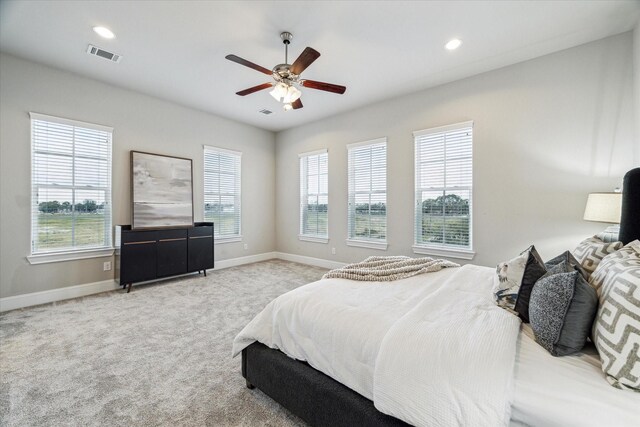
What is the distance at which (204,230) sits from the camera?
15.8 ft

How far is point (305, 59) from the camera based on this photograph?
245 cm

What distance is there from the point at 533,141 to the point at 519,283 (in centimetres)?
260

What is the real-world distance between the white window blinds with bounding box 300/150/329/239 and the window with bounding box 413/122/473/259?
6.41 ft

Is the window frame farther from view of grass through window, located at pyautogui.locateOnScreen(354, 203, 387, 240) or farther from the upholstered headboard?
the upholstered headboard

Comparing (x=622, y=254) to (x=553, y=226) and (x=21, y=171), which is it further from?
(x=21, y=171)

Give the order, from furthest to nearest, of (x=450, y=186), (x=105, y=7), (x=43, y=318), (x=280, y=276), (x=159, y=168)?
(x=280, y=276), (x=159, y=168), (x=450, y=186), (x=43, y=318), (x=105, y=7)

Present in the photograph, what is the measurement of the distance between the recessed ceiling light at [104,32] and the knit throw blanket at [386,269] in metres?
3.43

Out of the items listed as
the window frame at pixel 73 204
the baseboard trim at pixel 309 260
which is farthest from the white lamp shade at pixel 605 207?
the window frame at pixel 73 204

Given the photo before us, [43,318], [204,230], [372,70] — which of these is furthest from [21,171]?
[372,70]

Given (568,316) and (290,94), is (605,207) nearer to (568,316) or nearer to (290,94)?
(568,316)

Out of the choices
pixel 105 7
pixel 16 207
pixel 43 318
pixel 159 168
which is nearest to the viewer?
pixel 105 7

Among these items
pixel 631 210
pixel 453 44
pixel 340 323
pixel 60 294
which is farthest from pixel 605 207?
pixel 60 294

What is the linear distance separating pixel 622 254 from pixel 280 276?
4.27 meters

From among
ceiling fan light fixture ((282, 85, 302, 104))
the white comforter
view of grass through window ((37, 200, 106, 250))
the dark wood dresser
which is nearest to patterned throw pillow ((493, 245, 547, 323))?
the white comforter
